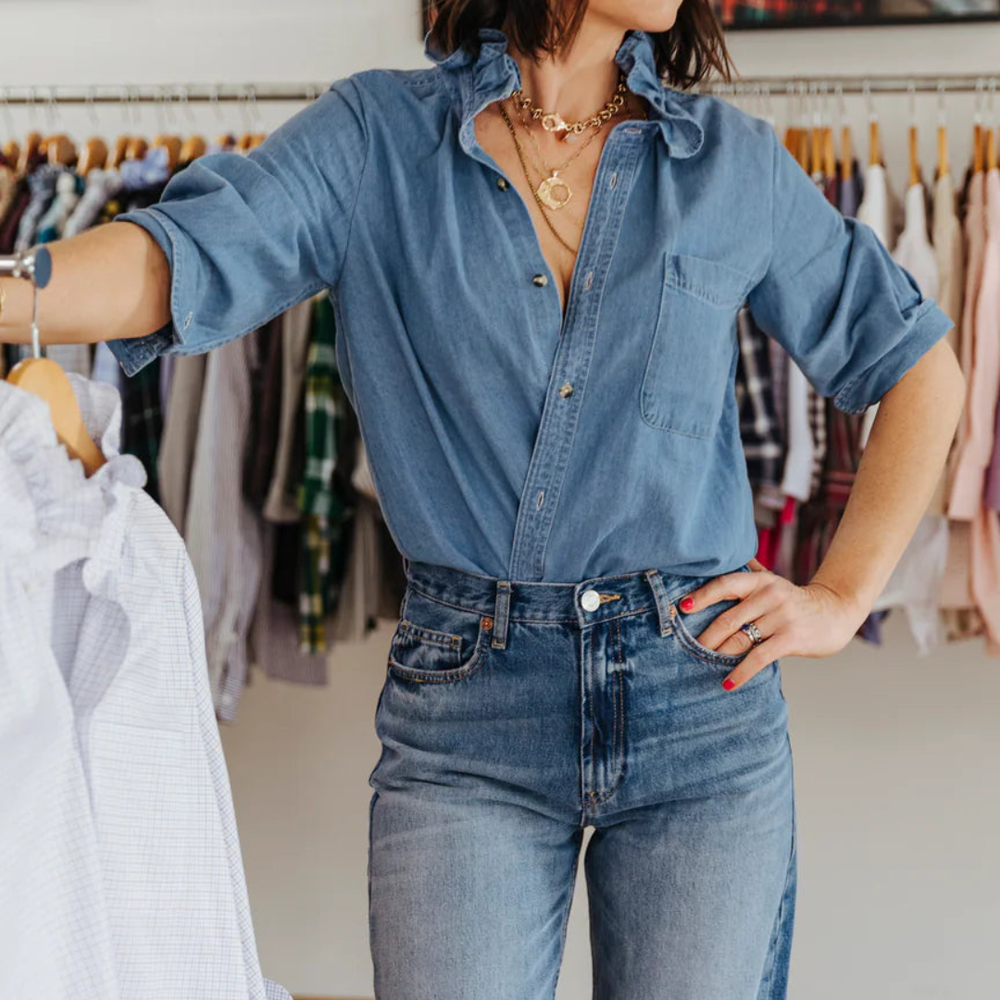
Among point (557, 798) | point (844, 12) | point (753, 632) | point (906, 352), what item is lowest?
point (557, 798)

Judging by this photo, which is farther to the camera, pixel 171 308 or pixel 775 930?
pixel 775 930

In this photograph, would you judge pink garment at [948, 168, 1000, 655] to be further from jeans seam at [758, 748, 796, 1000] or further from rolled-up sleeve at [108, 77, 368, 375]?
rolled-up sleeve at [108, 77, 368, 375]

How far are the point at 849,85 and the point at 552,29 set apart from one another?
1.18 m

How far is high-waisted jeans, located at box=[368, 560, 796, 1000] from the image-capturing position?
1.12 metres

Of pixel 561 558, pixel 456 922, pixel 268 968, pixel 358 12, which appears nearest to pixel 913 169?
pixel 358 12

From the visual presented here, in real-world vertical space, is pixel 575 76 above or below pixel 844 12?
below

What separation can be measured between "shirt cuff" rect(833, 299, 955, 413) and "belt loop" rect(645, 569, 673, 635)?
37 cm

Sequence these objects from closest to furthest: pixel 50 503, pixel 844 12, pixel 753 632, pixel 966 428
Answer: pixel 50 503, pixel 753 632, pixel 966 428, pixel 844 12

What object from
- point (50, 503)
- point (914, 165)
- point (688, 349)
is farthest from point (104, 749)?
point (914, 165)

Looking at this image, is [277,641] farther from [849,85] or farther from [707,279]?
[849,85]

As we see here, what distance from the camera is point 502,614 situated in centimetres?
113

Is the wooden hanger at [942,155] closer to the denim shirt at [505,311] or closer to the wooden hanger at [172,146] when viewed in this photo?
the denim shirt at [505,311]

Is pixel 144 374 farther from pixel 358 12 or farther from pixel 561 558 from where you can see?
pixel 561 558

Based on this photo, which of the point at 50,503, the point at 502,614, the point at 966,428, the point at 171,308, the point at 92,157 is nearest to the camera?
the point at 50,503
